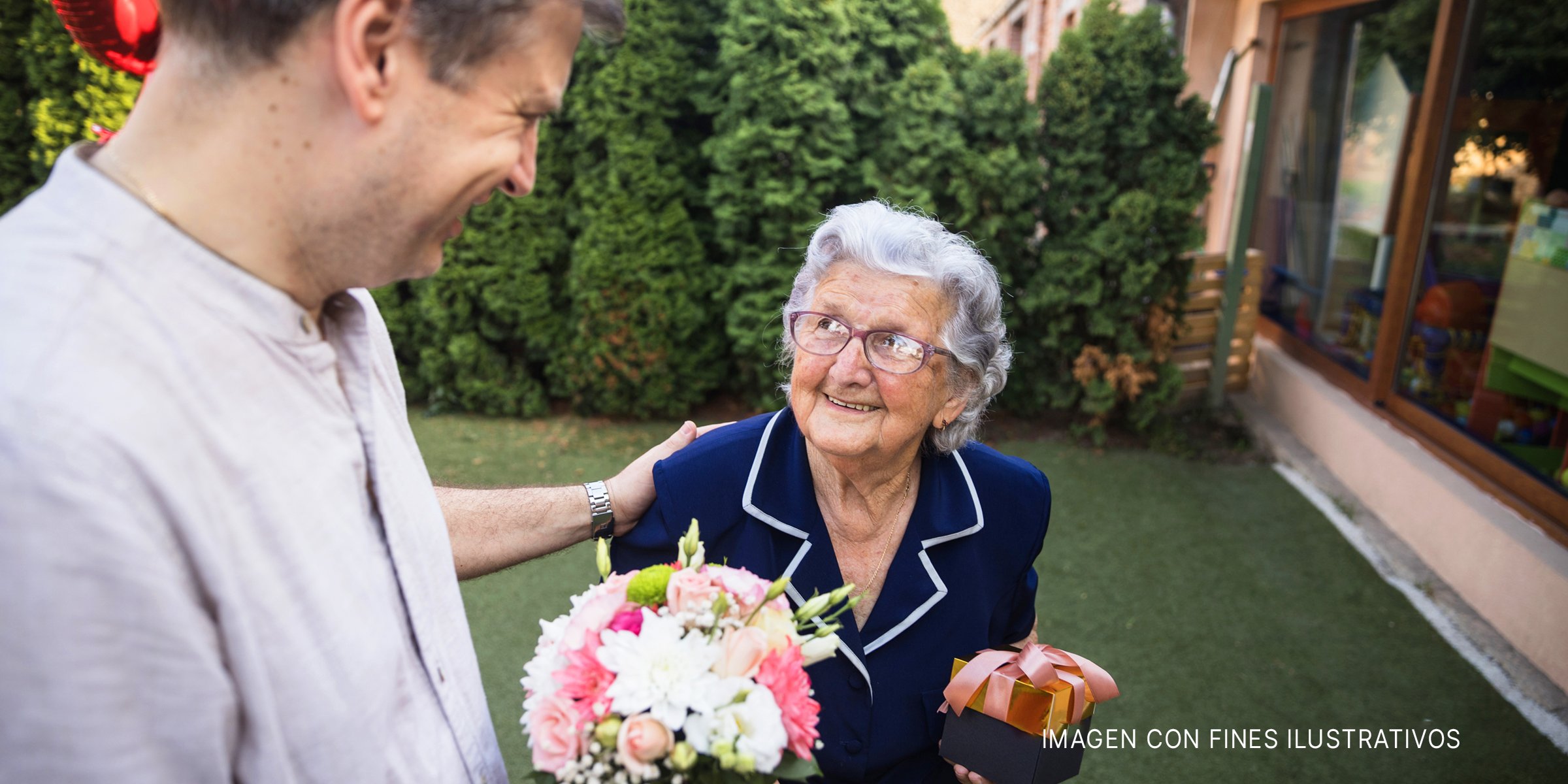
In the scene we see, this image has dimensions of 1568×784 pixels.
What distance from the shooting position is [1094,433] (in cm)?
625

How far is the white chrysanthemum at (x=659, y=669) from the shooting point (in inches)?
47.1

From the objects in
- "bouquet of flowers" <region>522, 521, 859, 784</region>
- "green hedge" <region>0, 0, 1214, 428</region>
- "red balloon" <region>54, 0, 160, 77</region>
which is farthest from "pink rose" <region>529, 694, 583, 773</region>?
"green hedge" <region>0, 0, 1214, 428</region>

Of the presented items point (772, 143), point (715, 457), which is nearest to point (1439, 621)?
point (715, 457)

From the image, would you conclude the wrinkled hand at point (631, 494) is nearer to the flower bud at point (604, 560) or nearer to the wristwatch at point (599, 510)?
the wristwatch at point (599, 510)

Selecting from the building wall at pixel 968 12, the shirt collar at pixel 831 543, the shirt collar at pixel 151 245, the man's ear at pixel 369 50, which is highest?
the building wall at pixel 968 12

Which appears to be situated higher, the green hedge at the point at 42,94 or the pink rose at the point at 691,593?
the green hedge at the point at 42,94

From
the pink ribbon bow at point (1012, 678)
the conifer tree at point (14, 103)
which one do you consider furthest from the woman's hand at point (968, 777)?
the conifer tree at point (14, 103)

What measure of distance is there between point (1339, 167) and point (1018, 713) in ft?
22.6

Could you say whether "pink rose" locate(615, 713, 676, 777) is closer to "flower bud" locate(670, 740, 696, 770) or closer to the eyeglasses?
"flower bud" locate(670, 740, 696, 770)

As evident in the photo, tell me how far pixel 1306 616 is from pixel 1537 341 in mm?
1830

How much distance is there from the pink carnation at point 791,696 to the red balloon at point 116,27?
1870mm

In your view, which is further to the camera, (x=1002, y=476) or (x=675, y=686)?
(x=1002, y=476)

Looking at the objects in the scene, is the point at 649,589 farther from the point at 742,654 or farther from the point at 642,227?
the point at 642,227

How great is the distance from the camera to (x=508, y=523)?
201 centimetres
